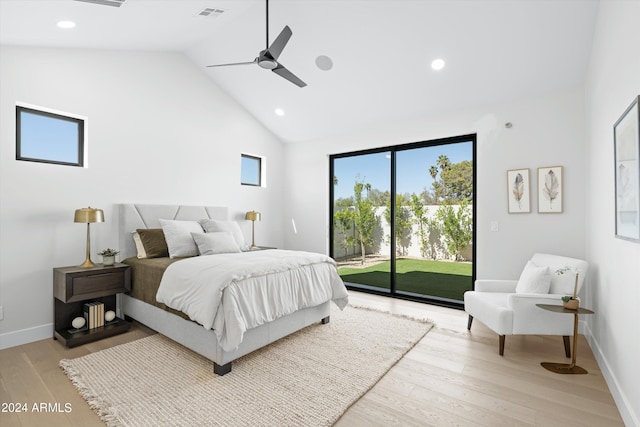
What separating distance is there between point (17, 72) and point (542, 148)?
554 centimetres

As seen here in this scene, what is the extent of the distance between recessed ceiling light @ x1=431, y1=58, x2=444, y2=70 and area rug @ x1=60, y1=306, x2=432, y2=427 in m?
3.03

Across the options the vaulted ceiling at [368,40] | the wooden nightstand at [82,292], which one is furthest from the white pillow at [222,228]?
the vaulted ceiling at [368,40]

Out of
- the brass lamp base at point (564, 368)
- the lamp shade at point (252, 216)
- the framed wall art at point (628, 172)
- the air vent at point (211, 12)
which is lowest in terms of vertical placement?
the brass lamp base at point (564, 368)

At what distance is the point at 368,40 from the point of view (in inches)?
142

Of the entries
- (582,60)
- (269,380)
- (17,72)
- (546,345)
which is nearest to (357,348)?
(269,380)

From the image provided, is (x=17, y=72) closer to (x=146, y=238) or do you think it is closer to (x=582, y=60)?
(x=146, y=238)

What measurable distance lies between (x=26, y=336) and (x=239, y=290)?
2.34 metres

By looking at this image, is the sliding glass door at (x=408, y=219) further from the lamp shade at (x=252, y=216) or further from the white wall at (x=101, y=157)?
the white wall at (x=101, y=157)

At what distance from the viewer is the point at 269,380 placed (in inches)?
93.4

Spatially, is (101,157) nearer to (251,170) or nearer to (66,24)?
(66,24)

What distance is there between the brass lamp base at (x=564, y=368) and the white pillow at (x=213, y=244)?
10.8 ft

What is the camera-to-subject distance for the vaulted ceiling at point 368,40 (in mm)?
2889

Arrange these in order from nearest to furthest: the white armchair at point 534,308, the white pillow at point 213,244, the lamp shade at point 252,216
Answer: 1. the white armchair at point 534,308
2. the white pillow at point 213,244
3. the lamp shade at point 252,216

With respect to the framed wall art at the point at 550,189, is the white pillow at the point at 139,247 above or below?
below
